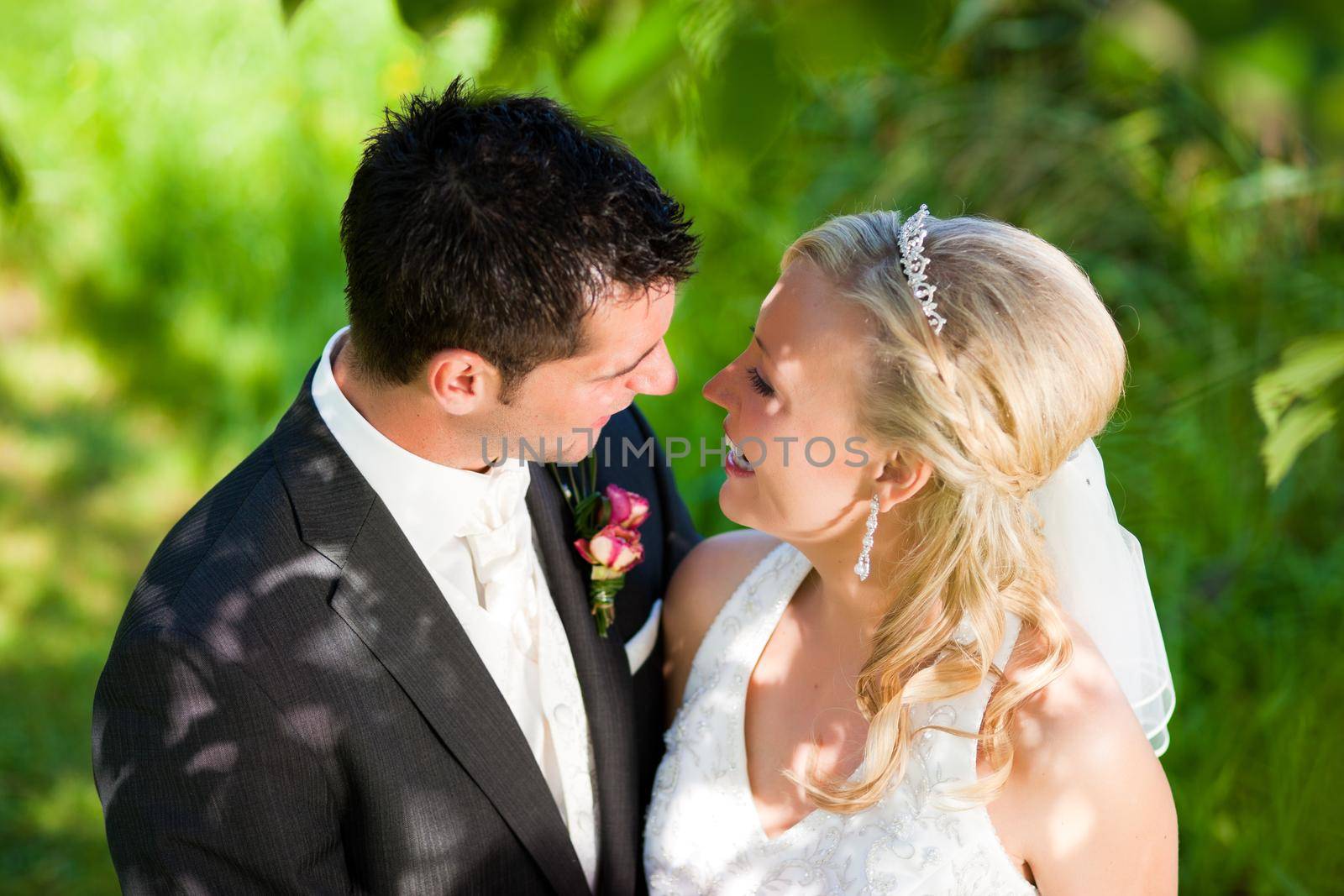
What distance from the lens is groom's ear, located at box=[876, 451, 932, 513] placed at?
2270 millimetres

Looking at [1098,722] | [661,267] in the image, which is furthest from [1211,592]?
[661,267]

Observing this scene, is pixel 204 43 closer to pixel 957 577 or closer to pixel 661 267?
pixel 661 267

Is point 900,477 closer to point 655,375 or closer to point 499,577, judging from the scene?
point 655,375

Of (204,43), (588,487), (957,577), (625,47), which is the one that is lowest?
(957,577)

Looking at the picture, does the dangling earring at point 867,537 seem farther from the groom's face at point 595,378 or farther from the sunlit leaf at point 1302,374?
the sunlit leaf at point 1302,374

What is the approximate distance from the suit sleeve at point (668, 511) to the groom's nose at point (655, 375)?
0.55 m

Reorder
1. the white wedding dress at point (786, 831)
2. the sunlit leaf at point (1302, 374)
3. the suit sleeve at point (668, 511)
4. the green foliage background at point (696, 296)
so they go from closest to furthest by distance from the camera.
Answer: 1. the sunlit leaf at point (1302, 374)
2. the white wedding dress at point (786, 831)
3. the suit sleeve at point (668, 511)
4. the green foliage background at point (696, 296)

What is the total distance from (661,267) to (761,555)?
97 centimetres

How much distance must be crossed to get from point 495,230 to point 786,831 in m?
1.44

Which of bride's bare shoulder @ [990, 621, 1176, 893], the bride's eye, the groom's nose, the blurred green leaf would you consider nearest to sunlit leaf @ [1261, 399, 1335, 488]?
the blurred green leaf

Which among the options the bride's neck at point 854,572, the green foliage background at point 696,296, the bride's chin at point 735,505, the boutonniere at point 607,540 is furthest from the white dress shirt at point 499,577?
the green foliage background at point 696,296

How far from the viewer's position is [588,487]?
8.97ft

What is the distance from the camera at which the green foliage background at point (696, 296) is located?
4.03m

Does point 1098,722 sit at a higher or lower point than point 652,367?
lower
